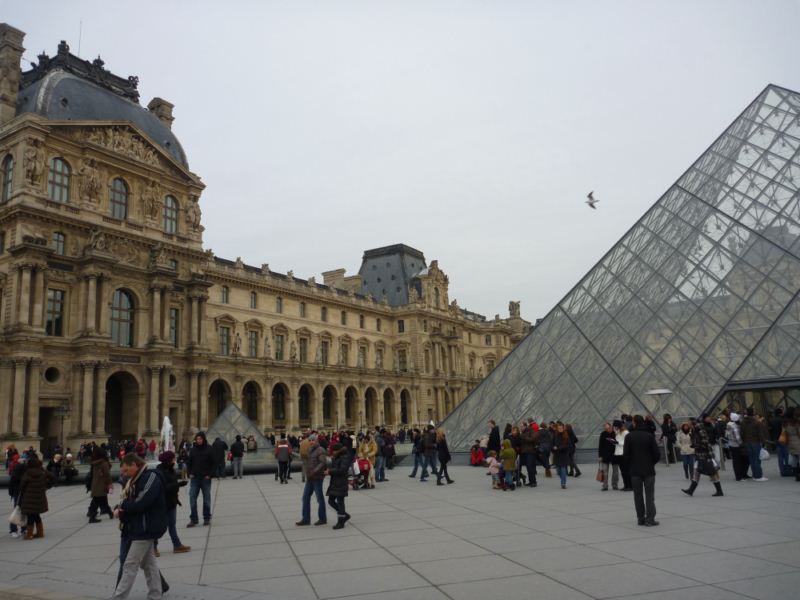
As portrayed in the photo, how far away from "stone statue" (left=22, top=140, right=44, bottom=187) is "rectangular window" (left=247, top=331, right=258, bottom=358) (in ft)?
60.7

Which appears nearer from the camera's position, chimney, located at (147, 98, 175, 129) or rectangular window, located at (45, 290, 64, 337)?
rectangular window, located at (45, 290, 64, 337)

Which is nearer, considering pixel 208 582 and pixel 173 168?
pixel 208 582

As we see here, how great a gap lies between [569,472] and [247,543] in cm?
963

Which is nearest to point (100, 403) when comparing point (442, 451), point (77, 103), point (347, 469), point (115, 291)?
point (115, 291)

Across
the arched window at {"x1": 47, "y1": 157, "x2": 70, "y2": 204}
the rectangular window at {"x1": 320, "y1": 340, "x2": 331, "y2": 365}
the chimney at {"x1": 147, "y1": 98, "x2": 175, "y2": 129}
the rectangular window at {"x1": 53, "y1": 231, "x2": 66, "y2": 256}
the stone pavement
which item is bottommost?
the stone pavement

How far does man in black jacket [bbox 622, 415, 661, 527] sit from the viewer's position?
7.87 metres

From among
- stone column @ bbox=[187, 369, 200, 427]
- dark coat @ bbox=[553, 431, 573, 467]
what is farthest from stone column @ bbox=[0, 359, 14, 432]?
dark coat @ bbox=[553, 431, 573, 467]

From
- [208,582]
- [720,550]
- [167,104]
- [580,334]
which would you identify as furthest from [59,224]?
[720,550]

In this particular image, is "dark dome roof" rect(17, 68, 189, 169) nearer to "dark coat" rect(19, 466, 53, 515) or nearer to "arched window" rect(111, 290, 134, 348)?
"arched window" rect(111, 290, 134, 348)

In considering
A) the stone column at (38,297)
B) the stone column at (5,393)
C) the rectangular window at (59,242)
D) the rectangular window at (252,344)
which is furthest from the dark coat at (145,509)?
the rectangular window at (252,344)

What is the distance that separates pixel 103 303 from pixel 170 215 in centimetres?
799

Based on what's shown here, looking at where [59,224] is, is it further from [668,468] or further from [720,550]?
[720,550]

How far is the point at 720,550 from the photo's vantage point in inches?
251

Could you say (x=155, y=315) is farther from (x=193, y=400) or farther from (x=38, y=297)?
(x=38, y=297)
